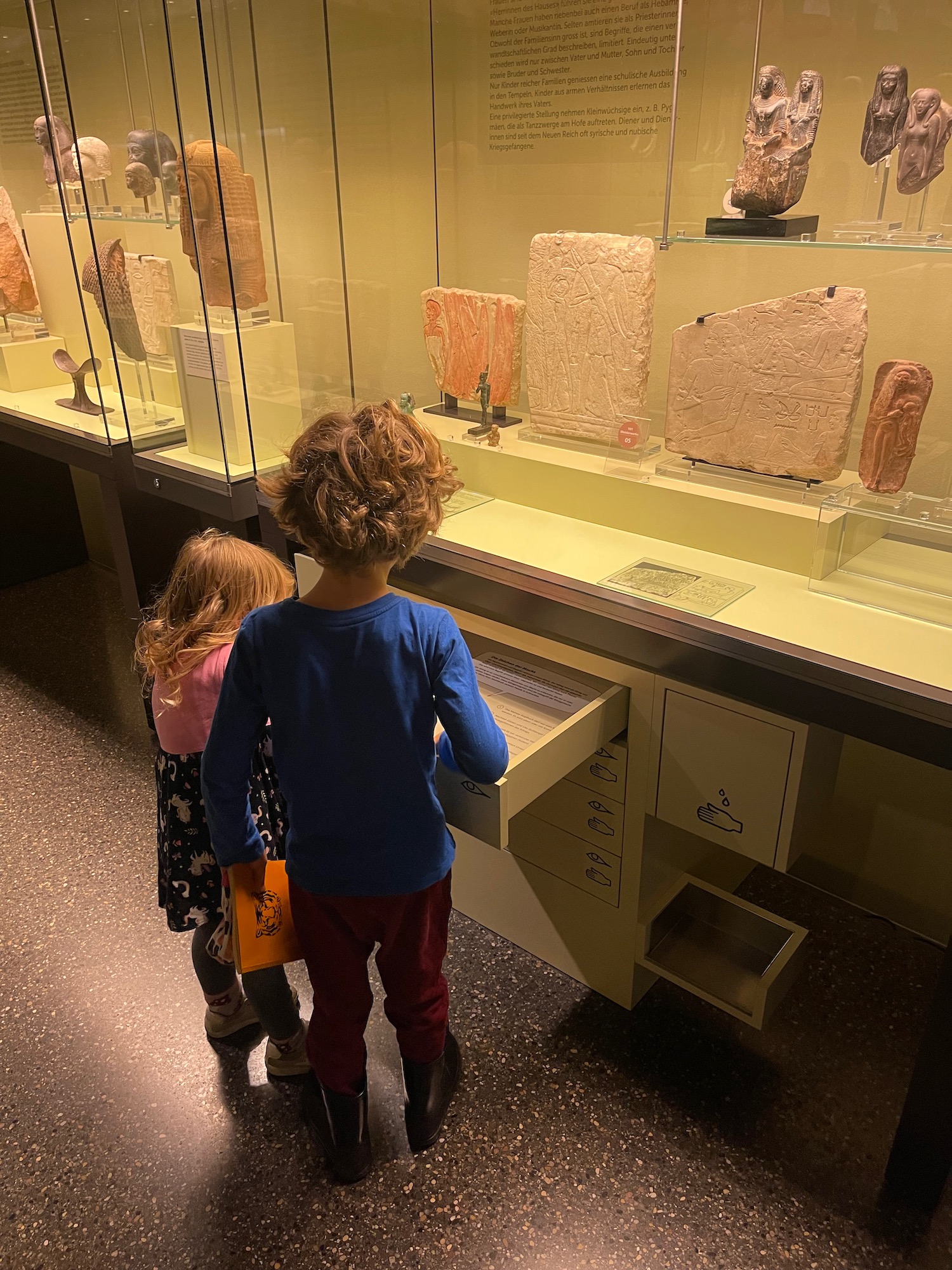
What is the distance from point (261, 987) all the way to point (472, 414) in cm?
168

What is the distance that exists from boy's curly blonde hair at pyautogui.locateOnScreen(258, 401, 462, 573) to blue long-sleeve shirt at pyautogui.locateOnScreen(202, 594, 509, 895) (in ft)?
0.35

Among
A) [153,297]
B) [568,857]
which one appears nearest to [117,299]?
[153,297]

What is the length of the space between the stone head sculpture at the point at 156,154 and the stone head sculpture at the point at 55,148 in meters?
0.23

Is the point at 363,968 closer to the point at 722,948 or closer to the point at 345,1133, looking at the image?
the point at 345,1133

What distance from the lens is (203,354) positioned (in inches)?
107

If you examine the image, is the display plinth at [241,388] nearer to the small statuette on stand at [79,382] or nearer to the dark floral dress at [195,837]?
the small statuette on stand at [79,382]

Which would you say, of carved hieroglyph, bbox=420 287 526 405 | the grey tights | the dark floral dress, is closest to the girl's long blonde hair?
the dark floral dress

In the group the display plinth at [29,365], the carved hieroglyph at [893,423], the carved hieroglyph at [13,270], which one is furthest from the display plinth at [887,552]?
the carved hieroglyph at [13,270]

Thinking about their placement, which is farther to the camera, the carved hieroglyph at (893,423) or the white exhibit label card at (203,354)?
the white exhibit label card at (203,354)

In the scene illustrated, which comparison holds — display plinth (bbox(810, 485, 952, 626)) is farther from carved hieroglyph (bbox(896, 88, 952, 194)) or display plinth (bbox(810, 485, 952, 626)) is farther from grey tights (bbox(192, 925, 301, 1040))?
grey tights (bbox(192, 925, 301, 1040))

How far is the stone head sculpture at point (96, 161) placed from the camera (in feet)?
9.83

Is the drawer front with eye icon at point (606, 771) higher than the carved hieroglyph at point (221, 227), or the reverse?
the carved hieroglyph at point (221, 227)

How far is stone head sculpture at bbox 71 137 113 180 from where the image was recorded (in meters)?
3.00

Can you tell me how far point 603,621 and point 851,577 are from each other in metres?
0.53
